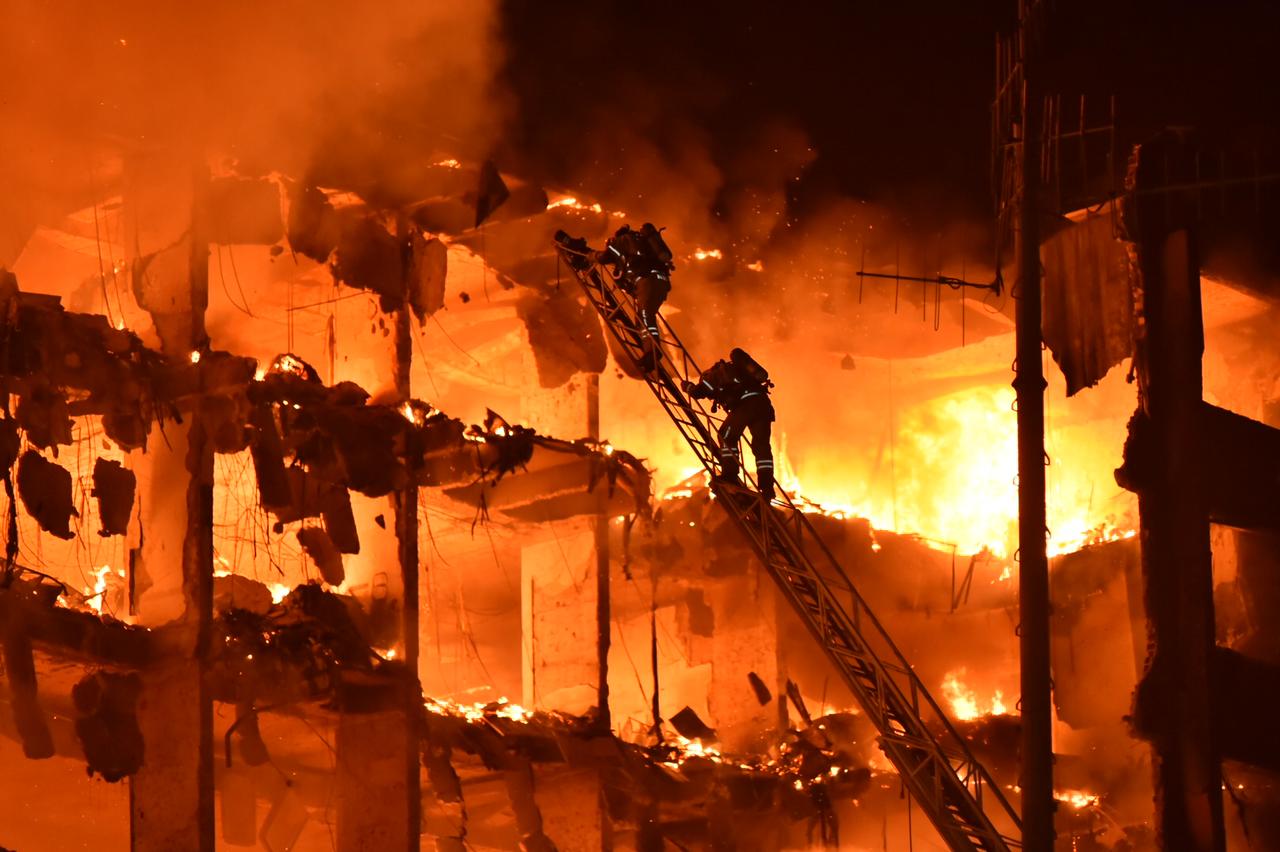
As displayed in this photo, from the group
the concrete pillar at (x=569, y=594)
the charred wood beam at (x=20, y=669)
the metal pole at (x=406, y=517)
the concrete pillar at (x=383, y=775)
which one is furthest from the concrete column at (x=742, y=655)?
the charred wood beam at (x=20, y=669)

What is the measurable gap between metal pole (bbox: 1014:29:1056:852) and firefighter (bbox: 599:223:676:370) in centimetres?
489

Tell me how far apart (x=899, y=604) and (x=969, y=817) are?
36.5 ft

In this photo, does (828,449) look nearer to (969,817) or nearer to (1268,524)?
(1268,524)

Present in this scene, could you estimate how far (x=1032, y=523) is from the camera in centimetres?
945

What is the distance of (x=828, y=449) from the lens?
29375 mm

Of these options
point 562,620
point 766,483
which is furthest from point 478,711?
point 766,483

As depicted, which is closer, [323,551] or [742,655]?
[323,551]

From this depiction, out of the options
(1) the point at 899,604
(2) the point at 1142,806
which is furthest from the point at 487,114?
(2) the point at 1142,806

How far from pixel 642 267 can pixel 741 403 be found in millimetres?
1747

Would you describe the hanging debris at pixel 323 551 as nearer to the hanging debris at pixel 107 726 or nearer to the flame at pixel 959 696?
the hanging debris at pixel 107 726

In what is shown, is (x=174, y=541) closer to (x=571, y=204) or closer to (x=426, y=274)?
(x=426, y=274)

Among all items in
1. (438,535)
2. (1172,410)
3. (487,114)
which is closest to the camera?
(1172,410)

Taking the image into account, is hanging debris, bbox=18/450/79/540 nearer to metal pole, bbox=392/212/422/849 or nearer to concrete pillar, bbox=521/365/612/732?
metal pole, bbox=392/212/422/849

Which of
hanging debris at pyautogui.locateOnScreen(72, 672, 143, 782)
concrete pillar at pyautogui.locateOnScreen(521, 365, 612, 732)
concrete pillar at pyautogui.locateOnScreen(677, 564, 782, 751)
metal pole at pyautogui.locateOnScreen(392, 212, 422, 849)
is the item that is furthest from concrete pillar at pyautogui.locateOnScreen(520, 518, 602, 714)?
hanging debris at pyautogui.locateOnScreen(72, 672, 143, 782)
